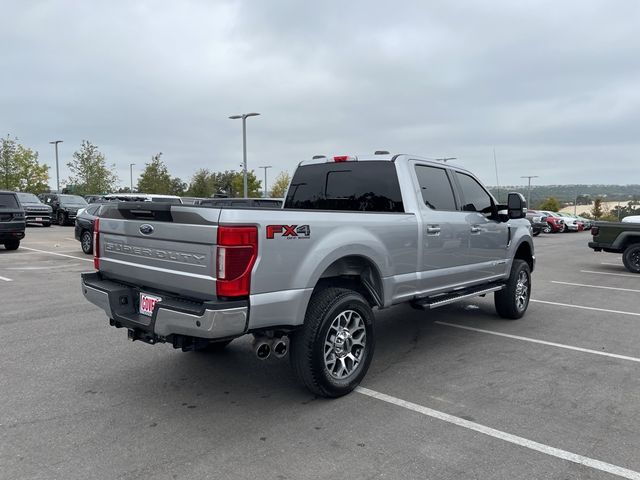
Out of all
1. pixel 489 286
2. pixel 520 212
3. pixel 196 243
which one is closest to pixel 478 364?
pixel 489 286

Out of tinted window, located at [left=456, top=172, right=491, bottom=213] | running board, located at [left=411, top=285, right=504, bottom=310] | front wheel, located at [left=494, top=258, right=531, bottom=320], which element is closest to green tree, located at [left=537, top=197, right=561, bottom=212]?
front wheel, located at [left=494, top=258, right=531, bottom=320]

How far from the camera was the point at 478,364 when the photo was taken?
500 centimetres

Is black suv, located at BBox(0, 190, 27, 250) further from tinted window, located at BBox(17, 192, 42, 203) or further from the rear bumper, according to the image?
the rear bumper

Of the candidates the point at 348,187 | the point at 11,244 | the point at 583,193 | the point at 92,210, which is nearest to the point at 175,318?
the point at 348,187

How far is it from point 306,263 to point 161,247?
1.08m

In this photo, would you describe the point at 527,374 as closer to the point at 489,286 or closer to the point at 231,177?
the point at 489,286

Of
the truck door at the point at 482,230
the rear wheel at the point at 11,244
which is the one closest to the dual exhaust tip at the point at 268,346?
the truck door at the point at 482,230

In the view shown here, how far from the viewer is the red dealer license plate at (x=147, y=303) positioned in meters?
3.68

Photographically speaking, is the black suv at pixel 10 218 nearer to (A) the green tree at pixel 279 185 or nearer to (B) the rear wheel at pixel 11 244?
(B) the rear wheel at pixel 11 244

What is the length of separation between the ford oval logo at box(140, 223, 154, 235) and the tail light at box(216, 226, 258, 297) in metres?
0.79

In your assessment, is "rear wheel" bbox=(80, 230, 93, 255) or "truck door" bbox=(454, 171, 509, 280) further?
"rear wheel" bbox=(80, 230, 93, 255)

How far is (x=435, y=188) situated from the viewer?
541 centimetres

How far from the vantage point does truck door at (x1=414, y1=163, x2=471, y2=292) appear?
5043 millimetres

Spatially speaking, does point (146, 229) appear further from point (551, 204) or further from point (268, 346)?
point (551, 204)
